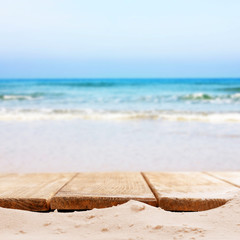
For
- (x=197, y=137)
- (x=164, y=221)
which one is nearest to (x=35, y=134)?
(x=197, y=137)

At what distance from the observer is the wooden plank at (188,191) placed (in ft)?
4.61

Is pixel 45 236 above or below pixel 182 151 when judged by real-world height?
above

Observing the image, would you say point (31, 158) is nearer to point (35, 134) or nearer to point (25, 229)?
point (35, 134)

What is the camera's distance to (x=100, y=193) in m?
1.48

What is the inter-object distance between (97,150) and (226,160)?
5.47 ft

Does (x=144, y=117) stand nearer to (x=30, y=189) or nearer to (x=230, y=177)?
(x=230, y=177)

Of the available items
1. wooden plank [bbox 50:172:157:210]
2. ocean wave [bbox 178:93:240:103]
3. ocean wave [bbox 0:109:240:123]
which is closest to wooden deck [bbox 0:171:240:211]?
wooden plank [bbox 50:172:157:210]

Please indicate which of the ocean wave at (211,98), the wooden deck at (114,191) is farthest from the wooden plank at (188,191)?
the ocean wave at (211,98)

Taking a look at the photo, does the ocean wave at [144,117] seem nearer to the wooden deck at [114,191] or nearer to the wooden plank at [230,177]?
the wooden plank at [230,177]

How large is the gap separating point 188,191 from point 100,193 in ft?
1.18

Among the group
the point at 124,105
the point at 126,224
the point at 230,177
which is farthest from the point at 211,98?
the point at 126,224

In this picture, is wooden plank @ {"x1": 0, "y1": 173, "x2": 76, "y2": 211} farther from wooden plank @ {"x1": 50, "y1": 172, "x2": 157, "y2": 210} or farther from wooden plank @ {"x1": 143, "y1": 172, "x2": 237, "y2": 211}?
wooden plank @ {"x1": 143, "y1": 172, "x2": 237, "y2": 211}

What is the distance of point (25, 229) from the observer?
47.8 inches

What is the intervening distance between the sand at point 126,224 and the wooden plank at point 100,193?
0.23 ft
